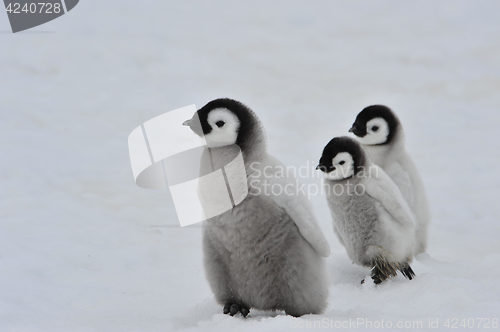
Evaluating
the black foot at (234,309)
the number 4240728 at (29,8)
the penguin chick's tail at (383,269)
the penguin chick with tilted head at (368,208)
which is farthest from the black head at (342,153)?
the number 4240728 at (29,8)

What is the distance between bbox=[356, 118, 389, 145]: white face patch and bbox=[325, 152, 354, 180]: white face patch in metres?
0.88

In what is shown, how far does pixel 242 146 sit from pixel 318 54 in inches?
348

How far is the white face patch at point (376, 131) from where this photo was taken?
379cm

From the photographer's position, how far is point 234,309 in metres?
2.25

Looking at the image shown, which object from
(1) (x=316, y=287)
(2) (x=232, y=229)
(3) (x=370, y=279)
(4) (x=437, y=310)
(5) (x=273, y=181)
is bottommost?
(3) (x=370, y=279)

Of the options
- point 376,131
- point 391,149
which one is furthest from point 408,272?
point 376,131

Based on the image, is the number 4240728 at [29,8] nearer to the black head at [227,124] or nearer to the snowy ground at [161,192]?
the snowy ground at [161,192]

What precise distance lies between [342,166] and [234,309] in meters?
1.19

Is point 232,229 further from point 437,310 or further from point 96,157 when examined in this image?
point 96,157

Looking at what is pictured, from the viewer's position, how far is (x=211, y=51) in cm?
1016

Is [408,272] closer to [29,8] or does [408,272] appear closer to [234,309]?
[234,309]

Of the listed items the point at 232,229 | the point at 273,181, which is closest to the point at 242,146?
the point at 273,181

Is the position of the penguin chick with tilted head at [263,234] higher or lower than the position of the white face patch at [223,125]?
lower

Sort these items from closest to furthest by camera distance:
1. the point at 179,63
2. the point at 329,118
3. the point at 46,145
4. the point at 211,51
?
the point at 46,145
the point at 329,118
the point at 179,63
the point at 211,51
